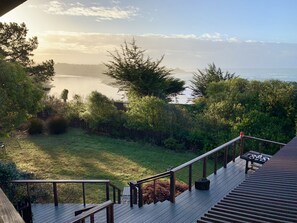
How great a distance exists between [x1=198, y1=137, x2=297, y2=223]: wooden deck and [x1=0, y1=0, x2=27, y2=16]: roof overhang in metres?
3.21

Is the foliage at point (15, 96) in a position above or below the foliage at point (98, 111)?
above

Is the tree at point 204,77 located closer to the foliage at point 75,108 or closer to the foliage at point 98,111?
the foliage at point 98,111

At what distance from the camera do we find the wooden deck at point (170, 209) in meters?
5.54

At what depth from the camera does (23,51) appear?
21.8 m

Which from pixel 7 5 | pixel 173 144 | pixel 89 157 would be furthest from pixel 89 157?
pixel 7 5

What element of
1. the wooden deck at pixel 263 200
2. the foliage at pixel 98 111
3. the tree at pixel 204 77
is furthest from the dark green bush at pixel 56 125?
the wooden deck at pixel 263 200

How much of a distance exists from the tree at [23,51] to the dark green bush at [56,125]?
433 cm

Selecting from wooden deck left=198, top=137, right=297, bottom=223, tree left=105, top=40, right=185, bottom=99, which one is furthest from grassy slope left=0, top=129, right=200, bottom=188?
tree left=105, top=40, right=185, bottom=99

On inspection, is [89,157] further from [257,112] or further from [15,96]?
[257,112]

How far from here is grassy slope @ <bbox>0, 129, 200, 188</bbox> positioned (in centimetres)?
1148

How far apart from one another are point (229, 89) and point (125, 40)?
11.3m

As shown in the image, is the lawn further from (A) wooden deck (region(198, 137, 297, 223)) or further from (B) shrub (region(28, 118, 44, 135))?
(A) wooden deck (region(198, 137, 297, 223))

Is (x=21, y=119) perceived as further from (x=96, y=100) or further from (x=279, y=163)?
(x=279, y=163)

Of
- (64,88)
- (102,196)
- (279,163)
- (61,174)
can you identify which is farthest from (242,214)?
(64,88)
